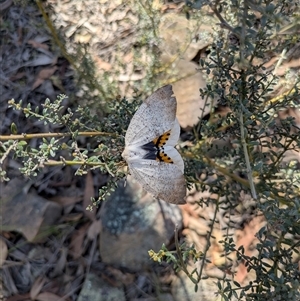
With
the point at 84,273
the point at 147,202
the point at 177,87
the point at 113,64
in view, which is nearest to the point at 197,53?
the point at 177,87

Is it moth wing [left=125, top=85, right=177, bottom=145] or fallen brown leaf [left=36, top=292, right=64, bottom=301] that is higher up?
moth wing [left=125, top=85, right=177, bottom=145]

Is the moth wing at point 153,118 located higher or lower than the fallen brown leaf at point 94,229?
higher

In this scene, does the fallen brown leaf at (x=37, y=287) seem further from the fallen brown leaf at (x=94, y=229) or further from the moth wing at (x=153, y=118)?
the moth wing at (x=153, y=118)

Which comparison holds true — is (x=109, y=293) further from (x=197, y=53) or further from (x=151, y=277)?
(x=197, y=53)

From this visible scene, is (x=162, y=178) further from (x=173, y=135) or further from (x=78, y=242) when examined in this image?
(x=78, y=242)

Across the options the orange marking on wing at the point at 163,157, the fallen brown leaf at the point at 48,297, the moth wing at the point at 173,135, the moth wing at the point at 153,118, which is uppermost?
the moth wing at the point at 153,118

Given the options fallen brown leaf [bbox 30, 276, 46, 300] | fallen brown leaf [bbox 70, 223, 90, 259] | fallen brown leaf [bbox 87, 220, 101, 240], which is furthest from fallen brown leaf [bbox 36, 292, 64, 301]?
fallen brown leaf [bbox 87, 220, 101, 240]

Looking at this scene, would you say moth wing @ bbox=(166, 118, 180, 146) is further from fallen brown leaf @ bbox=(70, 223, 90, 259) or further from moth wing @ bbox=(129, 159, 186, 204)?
fallen brown leaf @ bbox=(70, 223, 90, 259)

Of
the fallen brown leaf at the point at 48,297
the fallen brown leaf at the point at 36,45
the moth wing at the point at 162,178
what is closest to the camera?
the moth wing at the point at 162,178

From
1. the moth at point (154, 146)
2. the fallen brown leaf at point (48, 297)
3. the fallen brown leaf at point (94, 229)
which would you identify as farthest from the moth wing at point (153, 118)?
the fallen brown leaf at point (48, 297)
